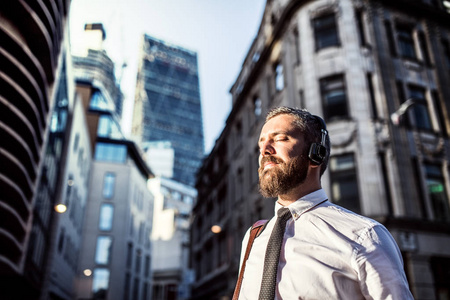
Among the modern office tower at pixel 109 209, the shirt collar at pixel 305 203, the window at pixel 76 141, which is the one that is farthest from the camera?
the modern office tower at pixel 109 209

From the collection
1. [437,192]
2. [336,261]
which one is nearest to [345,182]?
[437,192]

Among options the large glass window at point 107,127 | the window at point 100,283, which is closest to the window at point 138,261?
the window at point 100,283

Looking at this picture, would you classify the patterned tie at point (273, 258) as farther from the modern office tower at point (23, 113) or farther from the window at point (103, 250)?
the window at point (103, 250)

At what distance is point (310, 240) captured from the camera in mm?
2244

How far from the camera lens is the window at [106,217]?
50312 millimetres

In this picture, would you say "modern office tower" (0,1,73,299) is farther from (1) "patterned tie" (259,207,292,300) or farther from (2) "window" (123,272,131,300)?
(2) "window" (123,272,131,300)

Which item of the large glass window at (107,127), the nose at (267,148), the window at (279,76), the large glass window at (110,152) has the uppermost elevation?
the large glass window at (107,127)

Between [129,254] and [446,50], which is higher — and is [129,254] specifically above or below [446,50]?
below

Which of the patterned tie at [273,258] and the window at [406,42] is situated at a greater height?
the window at [406,42]

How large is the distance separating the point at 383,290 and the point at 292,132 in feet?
3.81

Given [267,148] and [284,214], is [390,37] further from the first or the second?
[284,214]

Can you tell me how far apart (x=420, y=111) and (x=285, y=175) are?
802 inches

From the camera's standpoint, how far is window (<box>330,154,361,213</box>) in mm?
17172

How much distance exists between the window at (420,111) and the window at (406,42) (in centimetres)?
201
